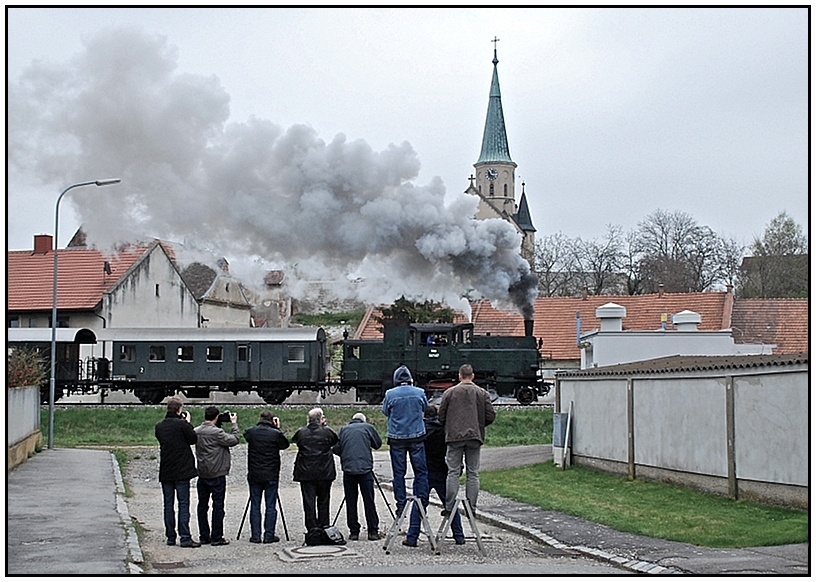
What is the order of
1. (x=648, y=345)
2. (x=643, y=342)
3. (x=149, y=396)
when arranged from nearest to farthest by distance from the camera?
(x=643, y=342), (x=648, y=345), (x=149, y=396)

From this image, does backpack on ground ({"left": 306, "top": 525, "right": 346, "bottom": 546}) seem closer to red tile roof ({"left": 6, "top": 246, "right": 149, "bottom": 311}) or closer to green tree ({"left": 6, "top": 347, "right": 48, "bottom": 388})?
green tree ({"left": 6, "top": 347, "right": 48, "bottom": 388})

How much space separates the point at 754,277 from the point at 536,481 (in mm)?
45579

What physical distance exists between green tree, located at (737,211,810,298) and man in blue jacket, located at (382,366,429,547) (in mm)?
47382

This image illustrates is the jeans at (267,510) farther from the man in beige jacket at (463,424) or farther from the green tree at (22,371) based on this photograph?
the green tree at (22,371)

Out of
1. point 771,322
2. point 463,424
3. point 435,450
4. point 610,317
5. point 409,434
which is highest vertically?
point 610,317

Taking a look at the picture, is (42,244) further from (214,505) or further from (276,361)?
(214,505)

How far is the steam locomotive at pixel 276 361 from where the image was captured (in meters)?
34.5

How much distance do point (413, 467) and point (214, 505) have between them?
2.46 metres

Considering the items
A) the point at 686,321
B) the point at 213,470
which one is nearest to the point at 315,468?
the point at 213,470

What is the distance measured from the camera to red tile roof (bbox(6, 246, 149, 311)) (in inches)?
1695

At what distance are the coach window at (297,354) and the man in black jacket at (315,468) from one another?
81.1 ft

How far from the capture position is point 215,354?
36.6 meters

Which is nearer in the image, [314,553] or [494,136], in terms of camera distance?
[314,553]

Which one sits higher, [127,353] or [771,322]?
[771,322]
